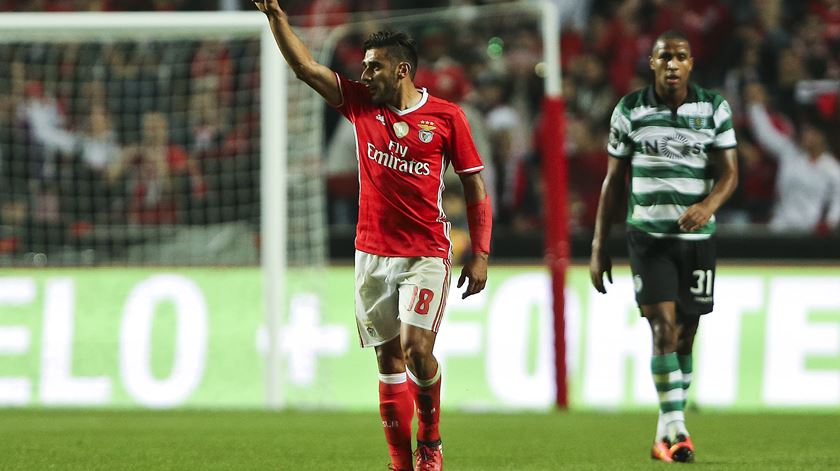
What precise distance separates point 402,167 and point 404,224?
0.82 feet

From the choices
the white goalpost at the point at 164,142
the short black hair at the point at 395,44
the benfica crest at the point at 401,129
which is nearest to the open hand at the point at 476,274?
the benfica crest at the point at 401,129

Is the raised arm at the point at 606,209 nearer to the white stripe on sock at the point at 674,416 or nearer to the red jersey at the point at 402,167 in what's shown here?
the white stripe on sock at the point at 674,416

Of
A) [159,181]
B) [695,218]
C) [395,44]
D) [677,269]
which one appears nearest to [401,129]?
[395,44]

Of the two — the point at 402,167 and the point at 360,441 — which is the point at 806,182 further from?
the point at 402,167

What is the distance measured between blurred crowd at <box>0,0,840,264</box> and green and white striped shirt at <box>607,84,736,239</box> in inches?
222

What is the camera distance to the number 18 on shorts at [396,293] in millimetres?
5965

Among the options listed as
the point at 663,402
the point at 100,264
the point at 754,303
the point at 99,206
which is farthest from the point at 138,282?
the point at 663,402

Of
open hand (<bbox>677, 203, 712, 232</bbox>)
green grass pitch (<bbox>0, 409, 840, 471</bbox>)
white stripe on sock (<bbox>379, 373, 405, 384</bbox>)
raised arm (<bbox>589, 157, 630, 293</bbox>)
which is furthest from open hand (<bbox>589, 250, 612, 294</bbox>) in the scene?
white stripe on sock (<bbox>379, 373, 405, 384</bbox>)

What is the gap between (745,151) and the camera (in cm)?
1407

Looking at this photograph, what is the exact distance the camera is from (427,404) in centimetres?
607

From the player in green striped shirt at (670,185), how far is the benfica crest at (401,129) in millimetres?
1823

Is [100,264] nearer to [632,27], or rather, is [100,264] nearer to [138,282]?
[138,282]

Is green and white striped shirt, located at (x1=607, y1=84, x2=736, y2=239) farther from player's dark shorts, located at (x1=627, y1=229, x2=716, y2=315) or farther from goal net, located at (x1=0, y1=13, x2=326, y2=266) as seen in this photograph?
goal net, located at (x1=0, y1=13, x2=326, y2=266)

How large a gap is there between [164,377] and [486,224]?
283 inches
